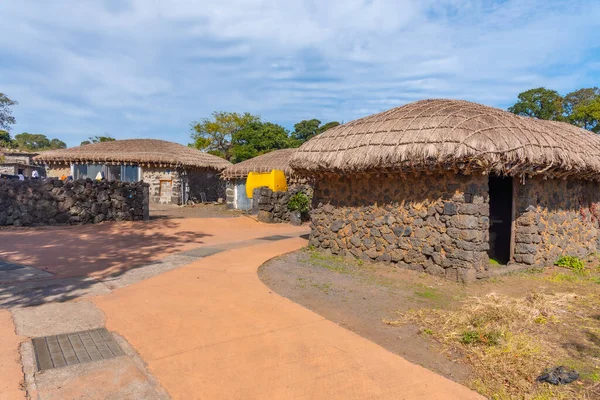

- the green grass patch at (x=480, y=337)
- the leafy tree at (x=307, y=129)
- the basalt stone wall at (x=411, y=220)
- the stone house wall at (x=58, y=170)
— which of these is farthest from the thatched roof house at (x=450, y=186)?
the leafy tree at (x=307, y=129)

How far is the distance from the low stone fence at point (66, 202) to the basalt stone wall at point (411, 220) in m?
8.71

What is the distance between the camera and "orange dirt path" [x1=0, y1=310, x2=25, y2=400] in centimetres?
325

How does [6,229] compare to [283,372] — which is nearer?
[283,372]

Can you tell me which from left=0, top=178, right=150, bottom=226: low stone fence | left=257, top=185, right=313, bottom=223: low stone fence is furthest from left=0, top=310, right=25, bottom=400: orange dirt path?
left=257, top=185, right=313, bottom=223: low stone fence

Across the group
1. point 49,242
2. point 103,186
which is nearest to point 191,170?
point 103,186

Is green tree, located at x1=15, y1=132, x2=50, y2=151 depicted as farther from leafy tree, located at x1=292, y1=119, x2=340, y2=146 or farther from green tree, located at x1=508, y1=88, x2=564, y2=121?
green tree, located at x1=508, y1=88, x2=564, y2=121

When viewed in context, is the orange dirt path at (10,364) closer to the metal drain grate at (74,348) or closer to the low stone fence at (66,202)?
the metal drain grate at (74,348)

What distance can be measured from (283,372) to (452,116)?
585cm

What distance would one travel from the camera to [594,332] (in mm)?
5047

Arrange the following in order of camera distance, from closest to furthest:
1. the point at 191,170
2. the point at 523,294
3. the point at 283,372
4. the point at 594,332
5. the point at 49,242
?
1. the point at 283,372
2. the point at 594,332
3. the point at 523,294
4. the point at 49,242
5. the point at 191,170

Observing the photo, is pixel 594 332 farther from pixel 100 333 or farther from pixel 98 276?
pixel 98 276

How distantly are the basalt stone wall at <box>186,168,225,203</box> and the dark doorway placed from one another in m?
18.8

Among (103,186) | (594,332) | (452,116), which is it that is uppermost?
(452,116)

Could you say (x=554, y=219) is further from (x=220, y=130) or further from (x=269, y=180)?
(x=220, y=130)
